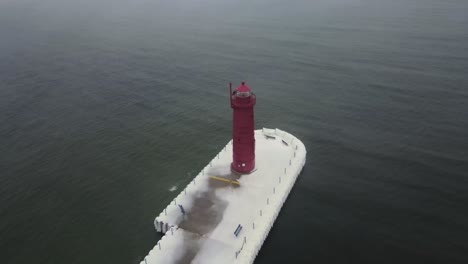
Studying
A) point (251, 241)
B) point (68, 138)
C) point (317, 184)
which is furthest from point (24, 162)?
point (317, 184)

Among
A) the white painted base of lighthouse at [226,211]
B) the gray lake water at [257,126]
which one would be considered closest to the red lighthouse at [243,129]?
the white painted base of lighthouse at [226,211]

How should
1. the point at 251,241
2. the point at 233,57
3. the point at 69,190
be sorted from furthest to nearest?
the point at 233,57
the point at 69,190
the point at 251,241

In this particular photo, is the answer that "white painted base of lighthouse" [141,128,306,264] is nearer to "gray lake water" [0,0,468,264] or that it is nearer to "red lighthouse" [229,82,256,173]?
"red lighthouse" [229,82,256,173]

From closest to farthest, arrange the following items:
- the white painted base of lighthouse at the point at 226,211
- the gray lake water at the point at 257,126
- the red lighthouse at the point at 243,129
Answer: the white painted base of lighthouse at the point at 226,211
the red lighthouse at the point at 243,129
the gray lake water at the point at 257,126

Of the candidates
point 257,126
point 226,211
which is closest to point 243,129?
point 226,211

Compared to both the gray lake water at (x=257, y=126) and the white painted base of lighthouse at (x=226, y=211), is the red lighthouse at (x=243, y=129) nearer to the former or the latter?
the white painted base of lighthouse at (x=226, y=211)

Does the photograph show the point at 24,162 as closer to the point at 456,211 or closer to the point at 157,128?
the point at 157,128
